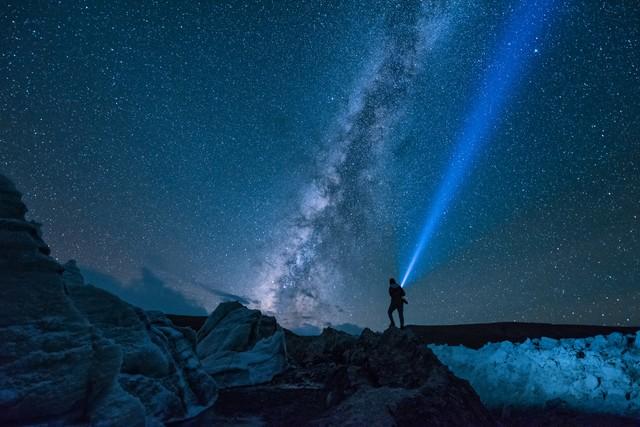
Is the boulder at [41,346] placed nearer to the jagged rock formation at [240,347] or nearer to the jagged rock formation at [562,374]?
the jagged rock formation at [240,347]

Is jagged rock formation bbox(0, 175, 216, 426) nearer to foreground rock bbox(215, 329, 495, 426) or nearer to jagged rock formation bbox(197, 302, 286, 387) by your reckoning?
foreground rock bbox(215, 329, 495, 426)

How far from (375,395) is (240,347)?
8638mm

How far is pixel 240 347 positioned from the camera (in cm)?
1319

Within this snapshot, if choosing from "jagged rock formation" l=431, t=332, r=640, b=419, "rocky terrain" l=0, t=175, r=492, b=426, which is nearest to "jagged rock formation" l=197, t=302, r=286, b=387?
"rocky terrain" l=0, t=175, r=492, b=426

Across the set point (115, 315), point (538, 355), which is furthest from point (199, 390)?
point (538, 355)

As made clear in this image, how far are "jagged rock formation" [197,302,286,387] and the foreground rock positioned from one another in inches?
25.4

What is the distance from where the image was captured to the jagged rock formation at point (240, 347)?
10930mm

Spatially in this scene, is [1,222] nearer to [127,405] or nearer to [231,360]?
[127,405]

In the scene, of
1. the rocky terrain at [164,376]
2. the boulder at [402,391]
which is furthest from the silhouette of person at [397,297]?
the boulder at [402,391]

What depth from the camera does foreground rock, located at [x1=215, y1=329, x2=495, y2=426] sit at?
5094mm

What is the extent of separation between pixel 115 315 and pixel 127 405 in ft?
8.30

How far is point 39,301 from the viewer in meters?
5.14

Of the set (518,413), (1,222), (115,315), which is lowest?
(518,413)

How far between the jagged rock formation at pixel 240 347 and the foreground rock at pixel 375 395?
645mm
